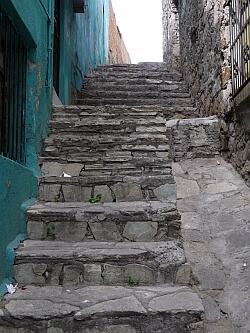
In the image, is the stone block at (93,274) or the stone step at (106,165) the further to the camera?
the stone step at (106,165)

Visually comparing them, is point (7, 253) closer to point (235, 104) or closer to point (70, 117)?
point (70, 117)

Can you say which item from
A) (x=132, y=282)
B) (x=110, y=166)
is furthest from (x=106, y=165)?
(x=132, y=282)

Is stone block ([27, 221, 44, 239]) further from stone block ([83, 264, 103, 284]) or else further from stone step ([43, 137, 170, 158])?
stone step ([43, 137, 170, 158])

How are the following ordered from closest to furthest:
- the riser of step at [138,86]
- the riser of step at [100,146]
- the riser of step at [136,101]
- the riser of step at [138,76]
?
the riser of step at [100,146] → the riser of step at [136,101] → the riser of step at [138,86] → the riser of step at [138,76]

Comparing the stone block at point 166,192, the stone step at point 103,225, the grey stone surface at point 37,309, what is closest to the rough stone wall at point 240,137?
the stone block at point 166,192

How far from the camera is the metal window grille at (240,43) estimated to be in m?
3.52

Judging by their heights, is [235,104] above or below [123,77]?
below

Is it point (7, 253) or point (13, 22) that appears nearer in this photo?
point (7, 253)

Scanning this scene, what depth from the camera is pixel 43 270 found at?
234 centimetres

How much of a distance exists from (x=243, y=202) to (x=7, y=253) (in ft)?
7.12

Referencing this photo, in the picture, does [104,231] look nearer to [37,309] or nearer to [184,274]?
[184,274]

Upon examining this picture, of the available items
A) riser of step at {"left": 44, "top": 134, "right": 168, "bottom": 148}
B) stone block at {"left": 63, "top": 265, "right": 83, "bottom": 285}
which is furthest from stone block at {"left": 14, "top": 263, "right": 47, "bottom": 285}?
riser of step at {"left": 44, "top": 134, "right": 168, "bottom": 148}

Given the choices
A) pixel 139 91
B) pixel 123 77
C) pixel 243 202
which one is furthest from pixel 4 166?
pixel 123 77

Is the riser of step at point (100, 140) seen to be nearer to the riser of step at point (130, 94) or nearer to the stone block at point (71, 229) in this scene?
the stone block at point (71, 229)
